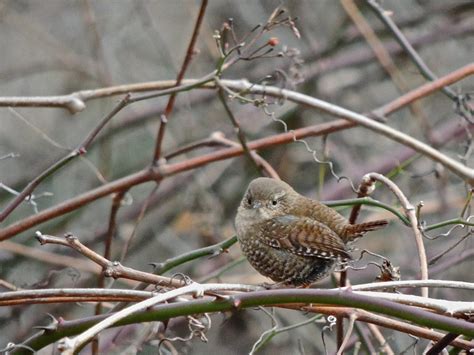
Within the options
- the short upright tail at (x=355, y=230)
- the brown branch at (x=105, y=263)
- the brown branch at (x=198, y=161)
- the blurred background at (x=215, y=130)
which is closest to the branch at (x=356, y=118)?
the brown branch at (x=198, y=161)

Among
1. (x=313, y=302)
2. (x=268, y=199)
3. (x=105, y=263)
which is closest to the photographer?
(x=313, y=302)

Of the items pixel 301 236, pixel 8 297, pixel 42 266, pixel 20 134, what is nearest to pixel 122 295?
pixel 8 297

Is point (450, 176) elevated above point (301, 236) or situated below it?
above

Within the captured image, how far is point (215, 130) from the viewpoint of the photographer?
582 cm

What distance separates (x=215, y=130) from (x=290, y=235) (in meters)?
2.50

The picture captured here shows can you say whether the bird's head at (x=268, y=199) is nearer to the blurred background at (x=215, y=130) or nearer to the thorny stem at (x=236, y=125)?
the thorny stem at (x=236, y=125)

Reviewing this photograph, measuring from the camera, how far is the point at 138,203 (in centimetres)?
549

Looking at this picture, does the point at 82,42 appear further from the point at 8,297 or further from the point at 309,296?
the point at 309,296

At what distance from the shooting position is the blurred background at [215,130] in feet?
17.5

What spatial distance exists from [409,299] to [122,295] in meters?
0.74

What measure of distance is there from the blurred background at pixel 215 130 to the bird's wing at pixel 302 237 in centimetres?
166

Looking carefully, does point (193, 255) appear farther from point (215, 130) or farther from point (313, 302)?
point (215, 130)

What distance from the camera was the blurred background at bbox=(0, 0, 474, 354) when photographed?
17.5 ft

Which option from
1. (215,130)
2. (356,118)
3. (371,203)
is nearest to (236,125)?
(356,118)
